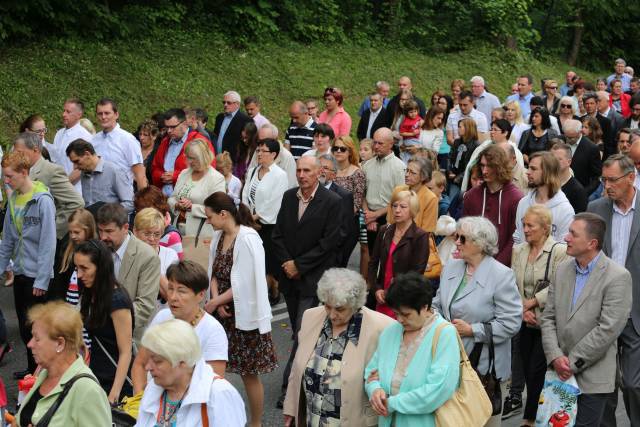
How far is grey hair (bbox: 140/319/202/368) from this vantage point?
195 inches

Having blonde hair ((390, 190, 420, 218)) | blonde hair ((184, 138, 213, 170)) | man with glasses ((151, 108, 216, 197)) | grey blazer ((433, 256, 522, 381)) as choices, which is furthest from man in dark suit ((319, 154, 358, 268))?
grey blazer ((433, 256, 522, 381))

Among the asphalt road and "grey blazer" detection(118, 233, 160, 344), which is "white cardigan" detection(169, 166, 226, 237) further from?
"grey blazer" detection(118, 233, 160, 344)

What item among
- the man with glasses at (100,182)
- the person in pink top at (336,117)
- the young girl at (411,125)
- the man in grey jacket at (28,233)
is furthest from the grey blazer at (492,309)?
the person in pink top at (336,117)

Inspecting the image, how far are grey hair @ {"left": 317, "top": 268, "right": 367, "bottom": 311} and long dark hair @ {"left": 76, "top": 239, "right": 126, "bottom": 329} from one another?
1403mm

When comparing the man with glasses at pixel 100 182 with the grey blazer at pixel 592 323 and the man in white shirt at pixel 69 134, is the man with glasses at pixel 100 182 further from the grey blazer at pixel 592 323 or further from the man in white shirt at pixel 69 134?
the grey blazer at pixel 592 323

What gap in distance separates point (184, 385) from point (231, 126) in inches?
406

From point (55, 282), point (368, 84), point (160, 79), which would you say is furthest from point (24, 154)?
point (368, 84)

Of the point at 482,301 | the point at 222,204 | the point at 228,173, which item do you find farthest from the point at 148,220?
the point at 228,173

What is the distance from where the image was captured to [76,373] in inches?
200

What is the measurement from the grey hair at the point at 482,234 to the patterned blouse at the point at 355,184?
15.1 ft

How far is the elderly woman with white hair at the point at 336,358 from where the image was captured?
623 cm

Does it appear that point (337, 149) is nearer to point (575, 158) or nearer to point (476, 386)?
point (575, 158)

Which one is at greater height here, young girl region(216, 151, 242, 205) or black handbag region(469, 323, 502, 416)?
young girl region(216, 151, 242, 205)

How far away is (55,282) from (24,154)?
6.11ft
